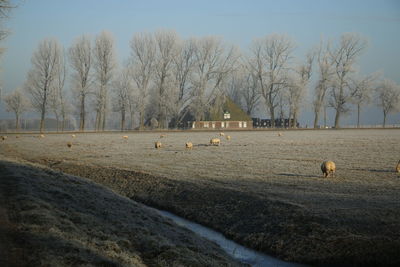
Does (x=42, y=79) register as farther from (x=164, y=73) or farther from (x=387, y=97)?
(x=387, y=97)

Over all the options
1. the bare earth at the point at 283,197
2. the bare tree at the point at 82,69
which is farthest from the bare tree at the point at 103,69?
the bare earth at the point at 283,197

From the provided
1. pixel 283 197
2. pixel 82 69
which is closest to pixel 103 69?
pixel 82 69

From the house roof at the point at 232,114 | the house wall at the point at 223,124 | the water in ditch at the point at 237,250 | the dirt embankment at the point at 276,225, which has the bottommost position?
the water in ditch at the point at 237,250

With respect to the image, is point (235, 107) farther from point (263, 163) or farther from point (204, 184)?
point (204, 184)

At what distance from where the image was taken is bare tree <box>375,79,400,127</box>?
5276 inches

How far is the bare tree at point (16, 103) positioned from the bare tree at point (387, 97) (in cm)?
10350

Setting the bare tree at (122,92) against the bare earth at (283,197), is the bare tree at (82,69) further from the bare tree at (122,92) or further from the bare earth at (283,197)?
the bare earth at (283,197)

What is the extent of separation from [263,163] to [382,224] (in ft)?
54.2

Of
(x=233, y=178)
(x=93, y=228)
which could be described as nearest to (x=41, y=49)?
(x=233, y=178)

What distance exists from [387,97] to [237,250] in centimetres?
13392

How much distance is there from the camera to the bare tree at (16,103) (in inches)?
4557

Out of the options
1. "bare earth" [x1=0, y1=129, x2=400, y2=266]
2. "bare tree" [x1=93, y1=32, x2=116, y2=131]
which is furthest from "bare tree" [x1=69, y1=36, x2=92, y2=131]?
"bare earth" [x1=0, y1=129, x2=400, y2=266]

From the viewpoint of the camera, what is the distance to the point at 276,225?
15.6m

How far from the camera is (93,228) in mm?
13219
